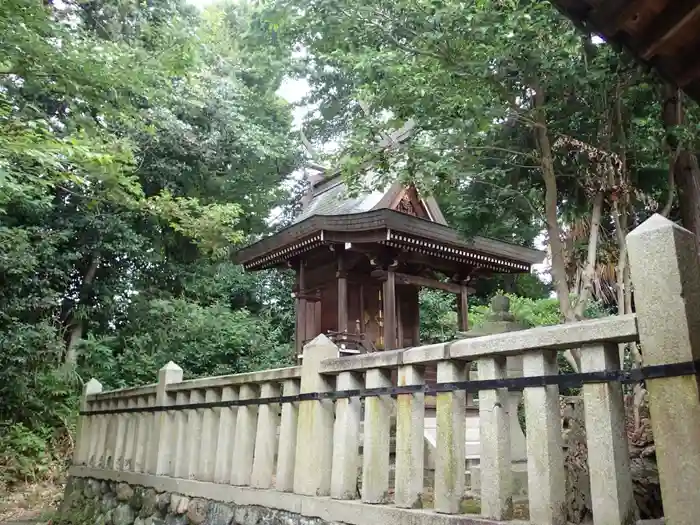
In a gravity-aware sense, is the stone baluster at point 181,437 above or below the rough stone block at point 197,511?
above

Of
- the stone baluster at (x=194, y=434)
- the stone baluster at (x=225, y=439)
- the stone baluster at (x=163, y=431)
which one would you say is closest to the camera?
the stone baluster at (x=225, y=439)

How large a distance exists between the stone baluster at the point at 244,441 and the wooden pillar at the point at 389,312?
552 centimetres

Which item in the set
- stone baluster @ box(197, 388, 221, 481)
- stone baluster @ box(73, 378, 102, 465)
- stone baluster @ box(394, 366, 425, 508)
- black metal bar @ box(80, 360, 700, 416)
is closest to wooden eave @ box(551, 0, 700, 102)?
black metal bar @ box(80, 360, 700, 416)

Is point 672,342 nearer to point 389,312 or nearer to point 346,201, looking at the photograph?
point 389,312

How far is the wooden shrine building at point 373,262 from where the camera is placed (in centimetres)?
945

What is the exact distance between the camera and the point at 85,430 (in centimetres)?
771

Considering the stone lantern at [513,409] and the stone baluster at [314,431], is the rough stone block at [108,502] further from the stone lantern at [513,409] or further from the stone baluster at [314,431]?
the stone lantern at [513,409]

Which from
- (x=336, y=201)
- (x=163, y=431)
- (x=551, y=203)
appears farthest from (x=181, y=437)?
(x=336, y=201)

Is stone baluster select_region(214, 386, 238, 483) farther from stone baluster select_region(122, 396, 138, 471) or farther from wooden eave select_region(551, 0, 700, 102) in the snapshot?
wooden eave select_region(551, 0, 700, 102)

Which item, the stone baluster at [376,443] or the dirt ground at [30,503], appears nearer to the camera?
the stone baluster at [376,443]

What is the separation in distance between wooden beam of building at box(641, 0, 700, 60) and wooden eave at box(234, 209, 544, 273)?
252 inches

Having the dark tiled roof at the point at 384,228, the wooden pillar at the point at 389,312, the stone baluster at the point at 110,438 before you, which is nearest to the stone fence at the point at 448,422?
the stone baluster at the point at 110,438

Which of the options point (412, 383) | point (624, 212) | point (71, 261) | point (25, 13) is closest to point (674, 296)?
point (412, 383)

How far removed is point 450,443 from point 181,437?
129 inches
